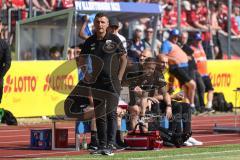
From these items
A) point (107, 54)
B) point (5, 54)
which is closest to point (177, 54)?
point (5, 54)

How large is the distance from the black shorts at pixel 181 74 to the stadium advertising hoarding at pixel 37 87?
8.69 feet

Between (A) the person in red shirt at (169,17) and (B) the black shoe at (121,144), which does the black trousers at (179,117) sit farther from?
(A) the person in red shirt at (169,17)

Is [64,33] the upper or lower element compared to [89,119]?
upper

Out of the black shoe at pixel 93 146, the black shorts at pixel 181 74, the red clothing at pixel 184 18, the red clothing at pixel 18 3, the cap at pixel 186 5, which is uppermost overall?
the cap at pixel 186 5

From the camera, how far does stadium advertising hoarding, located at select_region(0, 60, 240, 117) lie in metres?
19.8

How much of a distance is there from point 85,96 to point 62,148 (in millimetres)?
952

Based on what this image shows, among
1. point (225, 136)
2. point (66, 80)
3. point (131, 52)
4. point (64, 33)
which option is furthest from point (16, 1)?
point (225, 136)

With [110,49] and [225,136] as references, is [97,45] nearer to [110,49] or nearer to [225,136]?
[110,49]

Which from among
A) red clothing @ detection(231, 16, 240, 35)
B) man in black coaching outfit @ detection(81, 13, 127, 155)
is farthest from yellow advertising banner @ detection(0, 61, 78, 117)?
red clothing @ detection(231, 16, 240, 35)

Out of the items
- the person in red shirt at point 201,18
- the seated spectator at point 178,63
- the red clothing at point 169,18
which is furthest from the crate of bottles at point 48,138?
the person in red shirt at point 201,18

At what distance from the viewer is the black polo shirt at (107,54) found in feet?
42.7

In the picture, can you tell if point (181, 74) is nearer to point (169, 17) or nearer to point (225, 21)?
point (169, 17)

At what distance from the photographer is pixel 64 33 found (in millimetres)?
23031

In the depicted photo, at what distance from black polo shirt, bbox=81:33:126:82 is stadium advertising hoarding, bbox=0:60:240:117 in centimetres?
678
